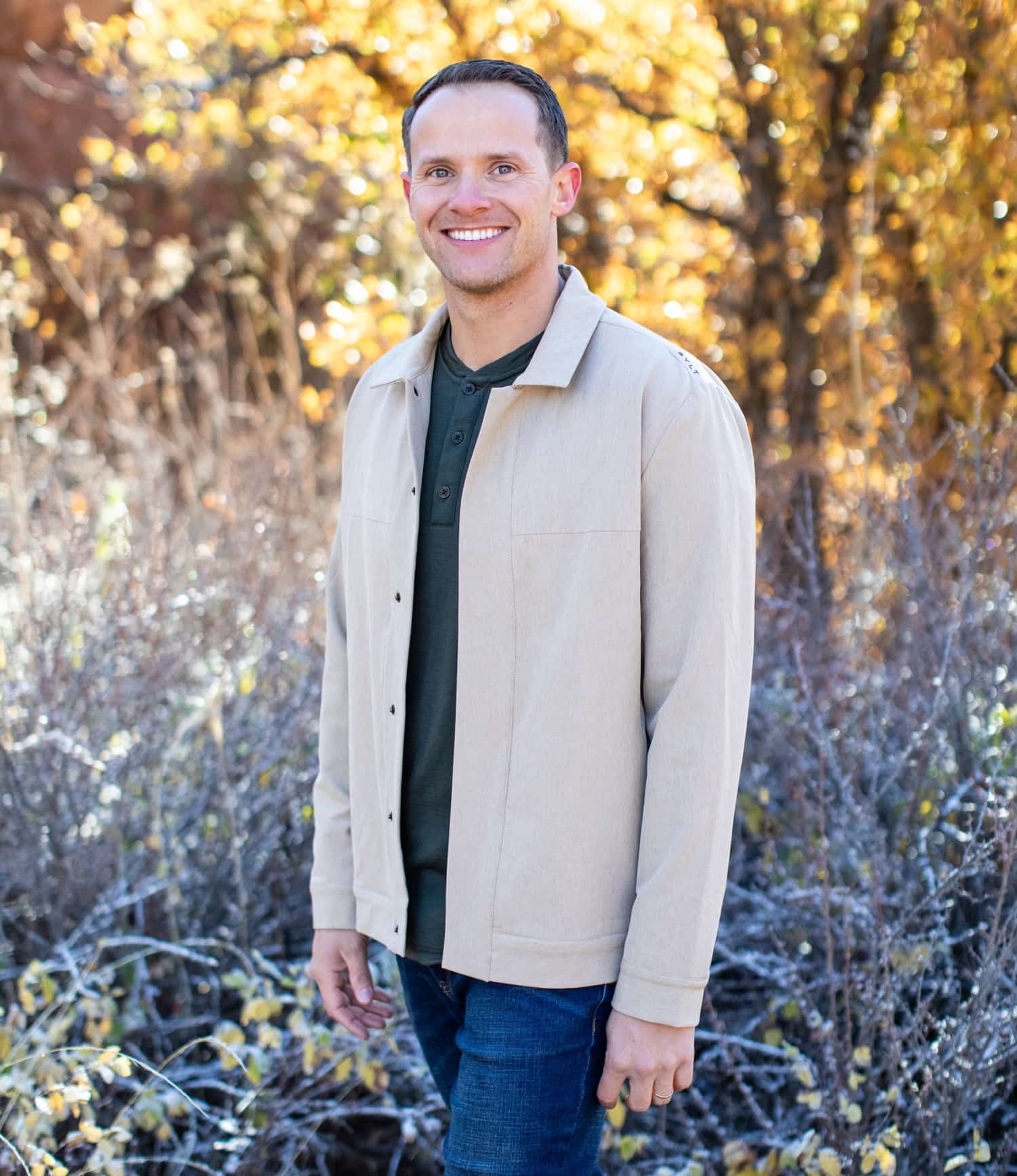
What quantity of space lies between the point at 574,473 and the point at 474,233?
0.38m

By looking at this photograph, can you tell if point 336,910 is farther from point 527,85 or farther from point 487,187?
point 527,85

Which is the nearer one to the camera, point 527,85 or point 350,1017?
point 527,85

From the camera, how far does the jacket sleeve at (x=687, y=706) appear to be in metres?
1.60

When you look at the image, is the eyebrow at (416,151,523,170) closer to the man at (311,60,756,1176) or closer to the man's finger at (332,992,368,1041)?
the man at (311,60,756,1176)

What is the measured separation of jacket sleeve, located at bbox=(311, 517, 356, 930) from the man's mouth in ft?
1.69

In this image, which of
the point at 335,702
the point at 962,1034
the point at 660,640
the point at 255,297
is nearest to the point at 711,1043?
the point at 962,1034

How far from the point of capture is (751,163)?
15.4ft

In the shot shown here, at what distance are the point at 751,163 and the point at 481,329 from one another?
3.23m

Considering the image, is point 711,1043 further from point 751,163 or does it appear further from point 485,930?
A: point 751,163

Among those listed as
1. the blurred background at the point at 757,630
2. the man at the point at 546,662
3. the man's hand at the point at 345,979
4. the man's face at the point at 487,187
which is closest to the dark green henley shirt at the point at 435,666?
the man at the point at 546,662

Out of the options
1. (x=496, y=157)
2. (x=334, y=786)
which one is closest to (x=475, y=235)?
(x=496, y=157)

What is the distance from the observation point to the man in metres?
1.62

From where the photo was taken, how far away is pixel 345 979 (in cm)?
209

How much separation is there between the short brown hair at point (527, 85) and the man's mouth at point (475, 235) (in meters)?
0.13
